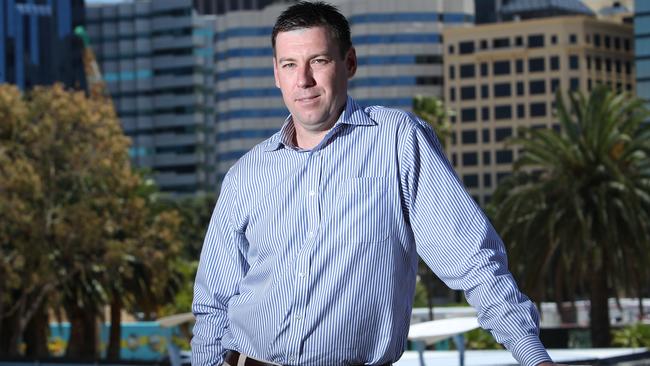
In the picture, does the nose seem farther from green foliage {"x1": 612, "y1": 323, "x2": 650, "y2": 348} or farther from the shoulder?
green foliage {"x1": 612, "y1": 323, "x2": 650, "y2": 348}

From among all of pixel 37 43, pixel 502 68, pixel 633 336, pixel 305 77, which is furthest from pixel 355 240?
pixel 502 68

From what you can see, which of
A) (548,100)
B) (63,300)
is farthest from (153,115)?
(63,300)

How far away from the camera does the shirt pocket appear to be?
11.3 ft

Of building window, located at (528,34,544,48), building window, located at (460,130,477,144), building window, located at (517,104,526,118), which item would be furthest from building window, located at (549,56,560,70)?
building window, located at (460,130,477,144)

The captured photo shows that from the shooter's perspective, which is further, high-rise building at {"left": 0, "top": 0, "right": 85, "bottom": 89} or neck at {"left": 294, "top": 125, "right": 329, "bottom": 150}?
high-rise building at {"left": 0, "top": 0, "right": 85, "bottom": 89}

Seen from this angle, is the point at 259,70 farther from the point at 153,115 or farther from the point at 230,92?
the point at 153,115

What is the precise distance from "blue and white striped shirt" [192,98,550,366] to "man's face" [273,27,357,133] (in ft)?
0.18

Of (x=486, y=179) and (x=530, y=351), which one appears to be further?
(x=486, y=179)

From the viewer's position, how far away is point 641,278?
44281mm

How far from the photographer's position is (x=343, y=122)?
357 cm

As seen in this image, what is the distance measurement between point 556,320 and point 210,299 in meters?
75.3

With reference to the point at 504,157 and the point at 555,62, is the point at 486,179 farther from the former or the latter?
the point at 555,62

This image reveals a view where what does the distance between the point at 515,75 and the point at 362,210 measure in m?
171

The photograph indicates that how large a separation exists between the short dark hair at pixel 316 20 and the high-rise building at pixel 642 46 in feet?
395
